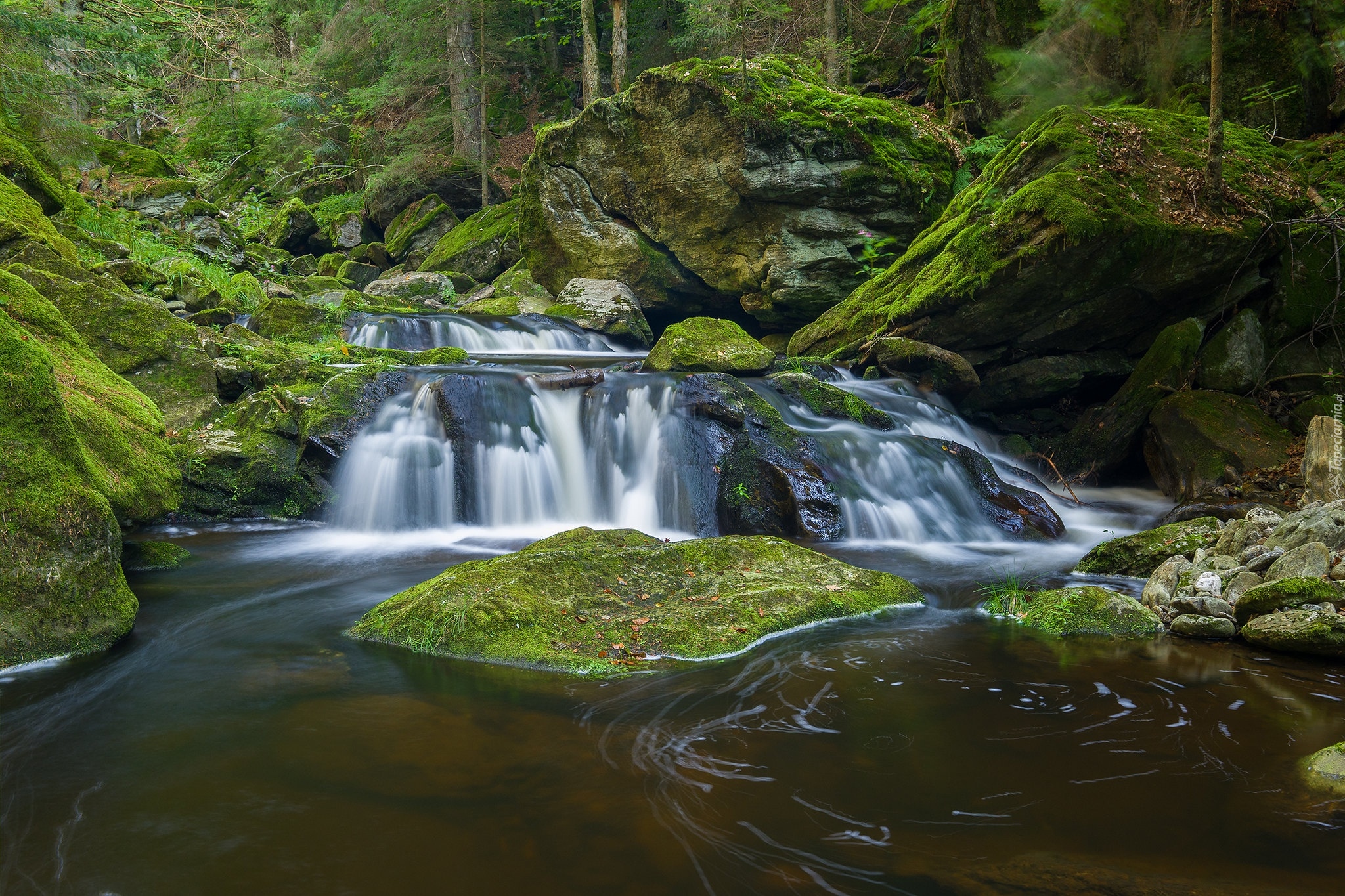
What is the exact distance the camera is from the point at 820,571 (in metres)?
5.60

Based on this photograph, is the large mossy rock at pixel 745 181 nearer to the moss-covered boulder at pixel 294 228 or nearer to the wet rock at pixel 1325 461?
the wet rock at pixel 1325 461

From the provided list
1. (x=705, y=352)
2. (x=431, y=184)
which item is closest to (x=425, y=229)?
(x=431, y=184)

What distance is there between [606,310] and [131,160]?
50.0 ft

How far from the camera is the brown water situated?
8.05ft

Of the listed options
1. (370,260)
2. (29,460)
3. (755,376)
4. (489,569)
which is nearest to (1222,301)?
(755,376)

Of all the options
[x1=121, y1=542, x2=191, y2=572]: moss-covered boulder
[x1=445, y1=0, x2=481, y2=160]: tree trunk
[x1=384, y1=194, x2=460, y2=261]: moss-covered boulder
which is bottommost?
[x1=121, y1=542, x2=191, y2=572]: moss-covered boulder

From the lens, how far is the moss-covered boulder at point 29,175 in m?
11.4

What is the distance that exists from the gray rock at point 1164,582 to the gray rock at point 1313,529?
1.79 ft

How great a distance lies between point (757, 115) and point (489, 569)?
1148 cm

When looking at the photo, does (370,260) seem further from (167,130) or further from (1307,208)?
(1307,208)

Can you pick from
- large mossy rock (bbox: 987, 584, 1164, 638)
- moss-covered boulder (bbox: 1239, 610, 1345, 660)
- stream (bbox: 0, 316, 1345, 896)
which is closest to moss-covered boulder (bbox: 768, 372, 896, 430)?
stream (bbox: 0, 316, 1345, 896)

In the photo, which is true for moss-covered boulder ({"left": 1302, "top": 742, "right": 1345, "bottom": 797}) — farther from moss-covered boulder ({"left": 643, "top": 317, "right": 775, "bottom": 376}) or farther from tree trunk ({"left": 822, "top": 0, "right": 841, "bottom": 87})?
tree trunk ({"left": 822, "top": 0, "right": 841, "bottom": 87})

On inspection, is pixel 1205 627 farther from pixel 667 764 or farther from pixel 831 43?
pixel 831 43

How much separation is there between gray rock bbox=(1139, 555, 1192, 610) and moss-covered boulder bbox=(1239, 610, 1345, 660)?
2.20 ft
